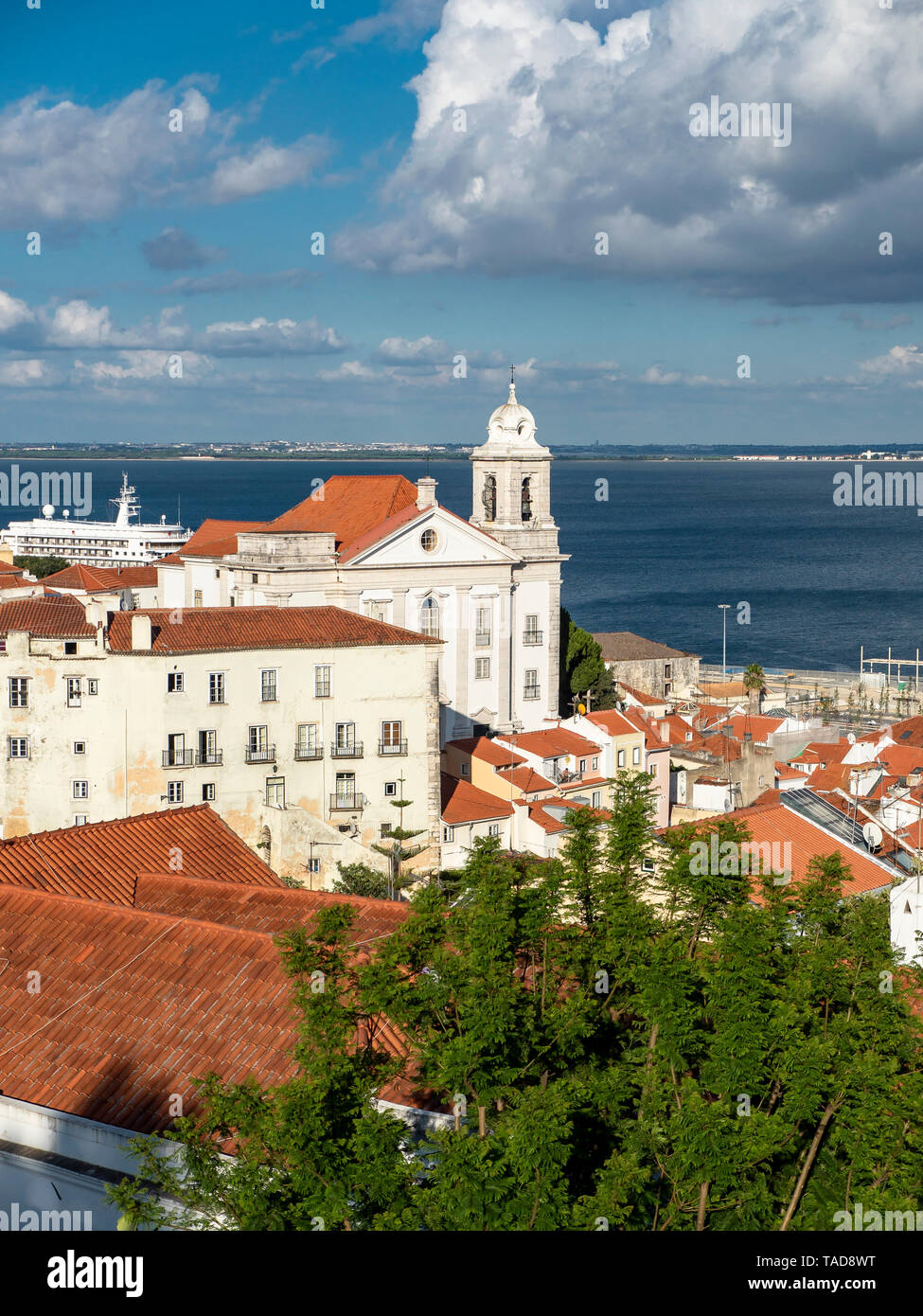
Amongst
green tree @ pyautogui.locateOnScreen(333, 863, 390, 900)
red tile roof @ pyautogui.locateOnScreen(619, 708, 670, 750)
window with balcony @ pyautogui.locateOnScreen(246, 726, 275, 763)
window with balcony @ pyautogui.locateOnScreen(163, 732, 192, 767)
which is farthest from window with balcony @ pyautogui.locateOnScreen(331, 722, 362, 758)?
red tile roof @ pyautogui.locateOnScreen(619, 708, 670, 750)

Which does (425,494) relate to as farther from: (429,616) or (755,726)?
(755,726)

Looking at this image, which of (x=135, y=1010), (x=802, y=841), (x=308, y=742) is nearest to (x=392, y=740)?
(x=308, y=742)

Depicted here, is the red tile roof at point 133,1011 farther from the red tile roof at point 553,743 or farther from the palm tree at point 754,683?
the palm tree at point 754,683

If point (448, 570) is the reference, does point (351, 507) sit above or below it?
above

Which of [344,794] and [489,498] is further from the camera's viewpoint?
Answer: [489,498]

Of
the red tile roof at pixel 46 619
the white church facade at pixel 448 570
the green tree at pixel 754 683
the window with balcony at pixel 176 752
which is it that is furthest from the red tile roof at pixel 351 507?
the green tree at pixel 754 683

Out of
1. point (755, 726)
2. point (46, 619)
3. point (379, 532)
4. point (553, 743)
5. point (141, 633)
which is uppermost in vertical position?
point (379, 532)
